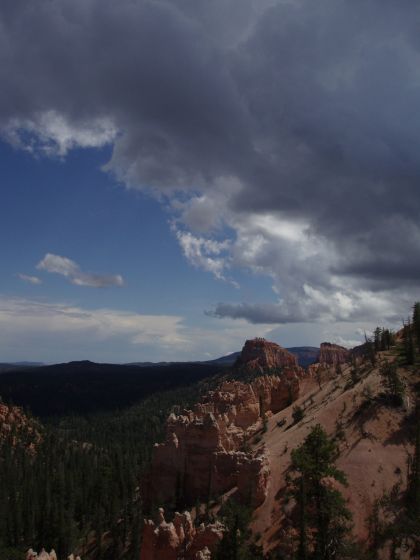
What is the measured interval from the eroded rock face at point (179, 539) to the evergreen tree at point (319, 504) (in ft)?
26.4

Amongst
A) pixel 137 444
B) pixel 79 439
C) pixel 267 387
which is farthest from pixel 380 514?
pixel 79 439

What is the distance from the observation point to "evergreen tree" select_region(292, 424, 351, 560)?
38250 millimetres

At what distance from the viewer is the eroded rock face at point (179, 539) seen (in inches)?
1722

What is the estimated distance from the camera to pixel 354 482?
51.9m

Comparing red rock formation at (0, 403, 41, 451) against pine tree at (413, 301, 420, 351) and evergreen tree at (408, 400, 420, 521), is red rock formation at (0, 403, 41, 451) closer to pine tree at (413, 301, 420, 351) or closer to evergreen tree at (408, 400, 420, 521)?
pine tree at (413, 301, 420, 351)

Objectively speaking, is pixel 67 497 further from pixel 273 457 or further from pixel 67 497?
pixel 273 457

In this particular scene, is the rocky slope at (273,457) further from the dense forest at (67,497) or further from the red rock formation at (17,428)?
the red rock formation at (17,428)

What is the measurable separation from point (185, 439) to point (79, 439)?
4129 inches

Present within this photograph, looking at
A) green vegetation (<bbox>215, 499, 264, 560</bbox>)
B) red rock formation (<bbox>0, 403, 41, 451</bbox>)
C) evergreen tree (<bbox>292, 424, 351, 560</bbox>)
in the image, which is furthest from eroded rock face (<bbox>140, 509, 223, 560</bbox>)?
red rock formation (<bbox>0, 403, 41, 451</bbox>)

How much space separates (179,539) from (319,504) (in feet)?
48.2

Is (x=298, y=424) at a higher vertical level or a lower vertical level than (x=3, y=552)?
higher

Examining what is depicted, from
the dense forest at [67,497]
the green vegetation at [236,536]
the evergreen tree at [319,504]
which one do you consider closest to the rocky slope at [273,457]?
the green vegetation at [236,536]

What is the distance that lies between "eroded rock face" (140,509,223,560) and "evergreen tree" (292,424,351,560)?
26.4 ft

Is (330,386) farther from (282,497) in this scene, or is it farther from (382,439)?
(282,497)
